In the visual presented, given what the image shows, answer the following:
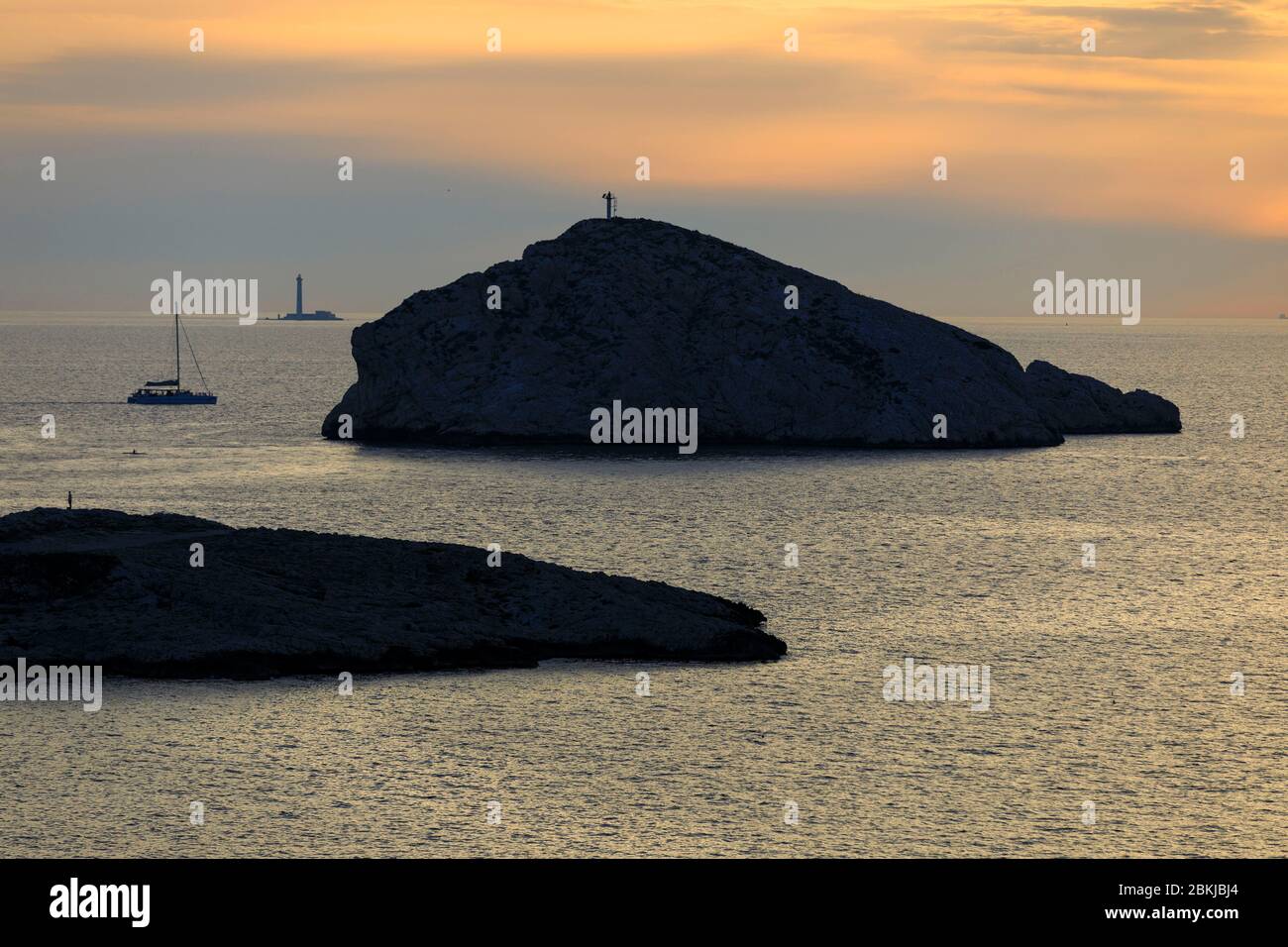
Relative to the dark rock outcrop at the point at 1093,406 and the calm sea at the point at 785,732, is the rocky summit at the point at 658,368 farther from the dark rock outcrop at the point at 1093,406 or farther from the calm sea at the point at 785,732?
the calm sea at the point at 785,732

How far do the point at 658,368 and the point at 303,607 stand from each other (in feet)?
331

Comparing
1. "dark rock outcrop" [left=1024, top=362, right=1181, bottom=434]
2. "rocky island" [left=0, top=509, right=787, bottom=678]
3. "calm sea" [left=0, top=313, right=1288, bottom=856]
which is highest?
"dark rock outcrop" [left=1024, top=362, right=1181, bottom=434]

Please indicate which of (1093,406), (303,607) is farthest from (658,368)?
(303,607)

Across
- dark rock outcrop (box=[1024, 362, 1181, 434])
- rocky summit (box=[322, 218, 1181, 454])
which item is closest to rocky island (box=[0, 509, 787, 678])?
rocky summit (box=[322, 218, 1181, 454])

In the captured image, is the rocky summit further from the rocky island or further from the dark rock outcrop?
the rocky island

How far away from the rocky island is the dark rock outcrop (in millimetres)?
118315

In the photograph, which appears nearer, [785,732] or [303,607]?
[785,732]

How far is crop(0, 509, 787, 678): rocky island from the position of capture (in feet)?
167

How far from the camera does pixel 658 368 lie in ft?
503

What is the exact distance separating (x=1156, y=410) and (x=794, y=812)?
151 m

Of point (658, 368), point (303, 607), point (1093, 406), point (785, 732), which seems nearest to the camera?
point (785, 732)

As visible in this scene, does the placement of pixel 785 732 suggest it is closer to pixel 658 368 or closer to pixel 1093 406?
pixel 658 368
